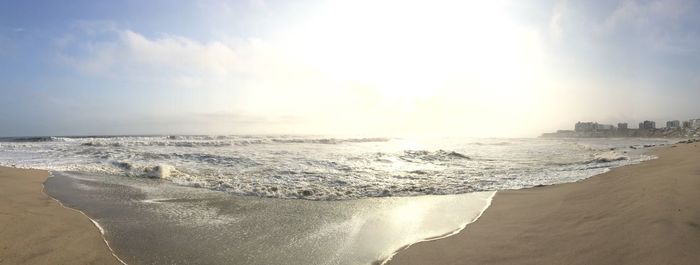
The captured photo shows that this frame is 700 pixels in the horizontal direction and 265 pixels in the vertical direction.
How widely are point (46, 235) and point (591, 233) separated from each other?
19.9 ft

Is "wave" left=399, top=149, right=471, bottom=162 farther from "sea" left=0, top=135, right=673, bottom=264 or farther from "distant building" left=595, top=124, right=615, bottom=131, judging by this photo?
"distant building" left=595, top=124, right=615, bottom=131

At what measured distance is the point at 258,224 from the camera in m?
5.20

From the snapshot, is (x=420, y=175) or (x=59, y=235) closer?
(x=59, y=235)

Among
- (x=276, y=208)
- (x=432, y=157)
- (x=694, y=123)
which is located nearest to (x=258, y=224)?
(x=276, y=208)

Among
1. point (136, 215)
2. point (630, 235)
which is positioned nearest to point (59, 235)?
point (136, 215)

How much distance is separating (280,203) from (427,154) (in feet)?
39.3

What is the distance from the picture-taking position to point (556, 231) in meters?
4.06

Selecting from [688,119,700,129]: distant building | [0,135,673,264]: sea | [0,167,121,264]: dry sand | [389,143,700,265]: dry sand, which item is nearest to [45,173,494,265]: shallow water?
[0,135,673,264]: sea

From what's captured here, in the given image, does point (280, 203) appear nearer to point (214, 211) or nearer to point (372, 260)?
point (214, 211)

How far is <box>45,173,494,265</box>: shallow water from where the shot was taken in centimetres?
402

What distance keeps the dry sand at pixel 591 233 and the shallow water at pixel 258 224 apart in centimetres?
46

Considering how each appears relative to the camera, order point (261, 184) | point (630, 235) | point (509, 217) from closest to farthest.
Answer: point (630, 235) < point (509, 217) < point (261, 184)

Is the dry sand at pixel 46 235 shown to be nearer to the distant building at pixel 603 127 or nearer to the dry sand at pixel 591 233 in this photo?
the dry sand at pixel 591 233

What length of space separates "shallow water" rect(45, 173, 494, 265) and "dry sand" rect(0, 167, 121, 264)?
21 cm
